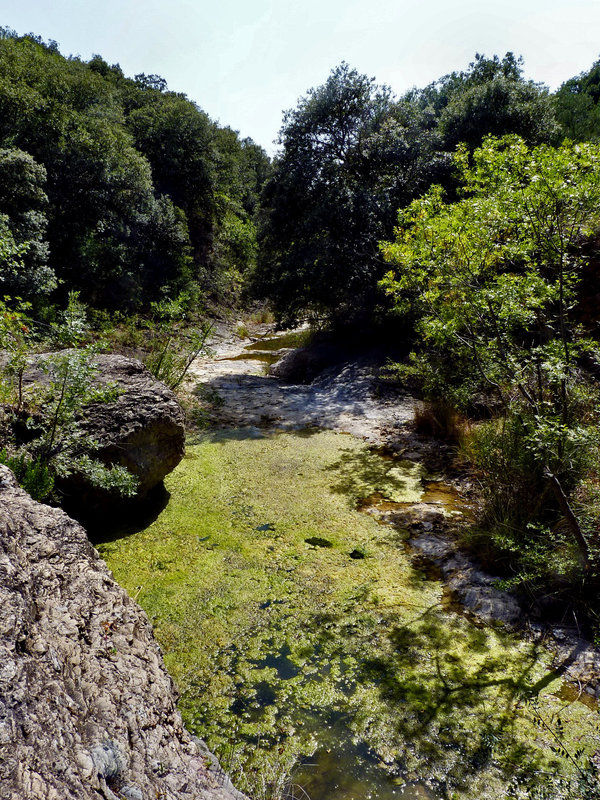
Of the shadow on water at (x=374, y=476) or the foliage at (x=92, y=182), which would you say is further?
the foliage at (x=92, y=182)

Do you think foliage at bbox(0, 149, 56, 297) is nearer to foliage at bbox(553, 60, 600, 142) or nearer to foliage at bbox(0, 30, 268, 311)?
foliage at bbox(0, 30, 268, 311)

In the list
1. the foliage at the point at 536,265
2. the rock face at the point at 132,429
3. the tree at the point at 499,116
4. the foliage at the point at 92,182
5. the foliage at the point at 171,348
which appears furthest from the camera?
the tree at the point at 499,116

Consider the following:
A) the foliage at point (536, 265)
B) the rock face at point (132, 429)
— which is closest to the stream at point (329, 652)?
the rock face at point (132, 429)

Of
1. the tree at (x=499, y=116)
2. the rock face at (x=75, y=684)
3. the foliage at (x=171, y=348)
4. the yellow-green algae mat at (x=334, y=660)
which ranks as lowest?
the yellow-green algae mat at (x=334, y=660)

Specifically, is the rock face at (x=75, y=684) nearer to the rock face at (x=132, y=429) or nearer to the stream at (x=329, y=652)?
the stream at (x=329, y=652)

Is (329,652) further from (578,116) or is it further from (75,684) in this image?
(578,116)

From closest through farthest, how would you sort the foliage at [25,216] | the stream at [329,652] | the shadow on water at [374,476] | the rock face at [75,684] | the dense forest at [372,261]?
the rock face at [75,684] → the stream at [329,652] → the dense forest at [372,261] → the shadow on water at [374,476] → the foliage at [25,216]

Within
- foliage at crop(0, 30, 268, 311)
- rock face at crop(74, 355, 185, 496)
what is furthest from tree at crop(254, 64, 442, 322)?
rock face at crop(74, 355, 185, 496)

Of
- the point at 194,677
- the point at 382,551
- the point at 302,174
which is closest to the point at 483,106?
the point at 302,174

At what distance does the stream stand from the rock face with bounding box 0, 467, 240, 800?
595 mm

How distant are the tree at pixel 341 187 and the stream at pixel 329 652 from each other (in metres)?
6.51

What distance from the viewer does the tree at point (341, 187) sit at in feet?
32.9

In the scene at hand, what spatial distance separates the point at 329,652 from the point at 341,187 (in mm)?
10098

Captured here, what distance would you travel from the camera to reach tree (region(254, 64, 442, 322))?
32.9 ft
